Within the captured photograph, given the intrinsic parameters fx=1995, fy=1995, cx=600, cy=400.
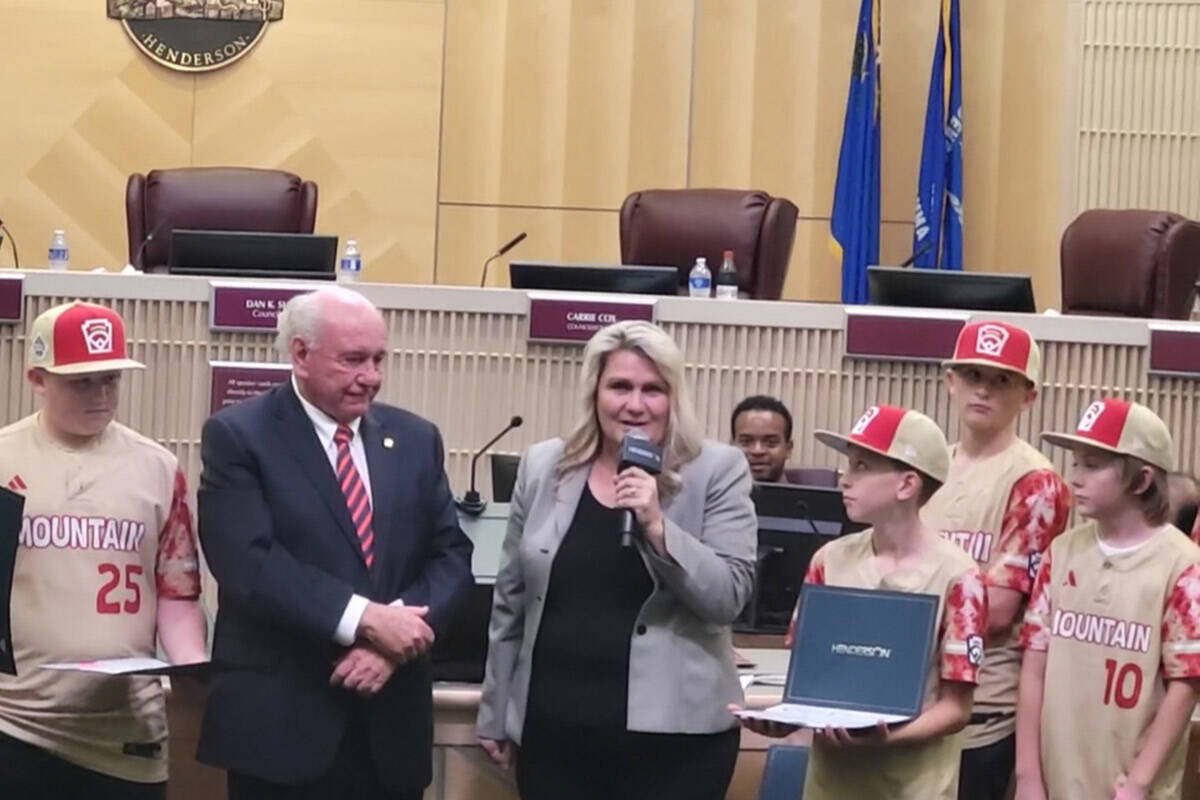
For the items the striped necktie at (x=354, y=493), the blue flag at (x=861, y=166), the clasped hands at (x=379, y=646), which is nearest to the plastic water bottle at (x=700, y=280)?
the blue flag at (x=861, y=166)

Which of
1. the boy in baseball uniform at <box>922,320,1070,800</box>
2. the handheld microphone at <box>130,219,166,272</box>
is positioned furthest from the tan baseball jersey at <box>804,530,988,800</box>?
the handheld microphone at <box>130,219,166,272</box>

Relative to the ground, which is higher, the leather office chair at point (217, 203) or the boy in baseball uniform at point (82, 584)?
the leather office chair at point (217, 203)

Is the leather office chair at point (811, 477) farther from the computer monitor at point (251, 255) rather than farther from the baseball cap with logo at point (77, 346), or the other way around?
the baseball cap with logo at point (77, 346)

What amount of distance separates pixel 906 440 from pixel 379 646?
3.28 feet

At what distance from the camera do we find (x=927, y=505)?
422 cm

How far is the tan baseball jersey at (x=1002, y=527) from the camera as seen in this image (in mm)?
4070

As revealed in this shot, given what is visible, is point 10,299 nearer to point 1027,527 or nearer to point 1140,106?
point 1027,527

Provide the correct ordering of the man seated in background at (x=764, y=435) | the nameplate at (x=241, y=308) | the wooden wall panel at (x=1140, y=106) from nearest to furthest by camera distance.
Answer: the man seated in background at (x=764, y=435)
the nameplate at (x=241, y=308)
the wooden wall panel at (x=1140, y=106)

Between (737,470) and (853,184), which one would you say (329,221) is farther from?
(737,470)

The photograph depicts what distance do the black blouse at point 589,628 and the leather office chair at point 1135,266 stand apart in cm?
336

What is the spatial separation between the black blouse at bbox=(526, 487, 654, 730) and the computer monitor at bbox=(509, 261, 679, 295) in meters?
2.61

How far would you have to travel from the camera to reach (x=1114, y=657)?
368 centimetres

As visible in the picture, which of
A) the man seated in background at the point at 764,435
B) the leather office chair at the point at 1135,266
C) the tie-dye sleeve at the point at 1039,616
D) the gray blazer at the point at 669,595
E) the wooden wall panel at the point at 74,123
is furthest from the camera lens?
the wooden wall panel at the point at 74,123

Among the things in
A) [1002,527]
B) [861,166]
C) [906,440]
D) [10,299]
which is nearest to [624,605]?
[906,440]
